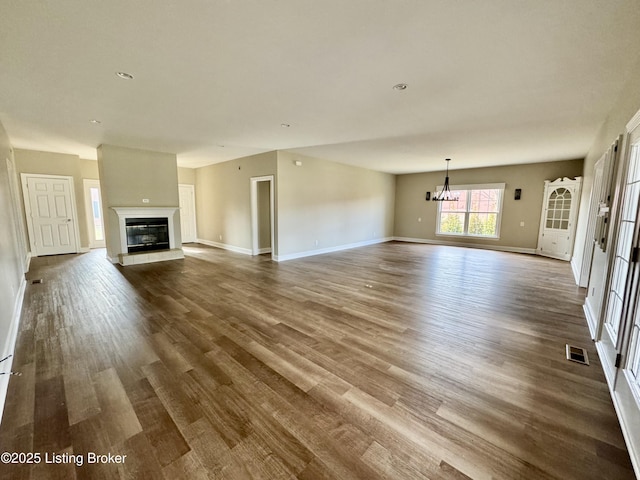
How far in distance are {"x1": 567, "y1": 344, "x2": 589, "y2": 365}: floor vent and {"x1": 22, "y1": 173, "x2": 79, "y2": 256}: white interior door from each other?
10.1 m

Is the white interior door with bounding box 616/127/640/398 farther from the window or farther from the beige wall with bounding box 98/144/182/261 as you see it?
the beige wall with bounding box 98/144/182/261

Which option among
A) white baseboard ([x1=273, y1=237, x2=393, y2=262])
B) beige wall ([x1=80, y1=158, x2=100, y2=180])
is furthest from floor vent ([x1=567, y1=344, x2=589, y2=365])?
beige wall ([x1=80, y1=158, x2=100, y2=180])

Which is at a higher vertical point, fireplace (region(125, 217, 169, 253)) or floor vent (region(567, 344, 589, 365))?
fireplace (region(125, 217, 169, 253))

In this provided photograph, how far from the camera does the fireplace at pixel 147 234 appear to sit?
627 centimetres

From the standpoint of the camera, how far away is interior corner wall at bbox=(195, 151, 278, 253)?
691cm

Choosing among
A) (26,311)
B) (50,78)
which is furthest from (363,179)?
(26,311)

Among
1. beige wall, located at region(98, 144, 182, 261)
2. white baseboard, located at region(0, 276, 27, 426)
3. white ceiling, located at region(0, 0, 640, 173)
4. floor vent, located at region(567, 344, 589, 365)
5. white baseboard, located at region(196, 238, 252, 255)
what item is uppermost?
white ceiling, located at region(0, 0, 640, 173)

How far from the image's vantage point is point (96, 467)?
1407 mm

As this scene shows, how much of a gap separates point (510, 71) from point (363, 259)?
4933 millimetres

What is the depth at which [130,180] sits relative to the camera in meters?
6.11

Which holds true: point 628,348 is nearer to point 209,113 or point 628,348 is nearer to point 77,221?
point 209,113

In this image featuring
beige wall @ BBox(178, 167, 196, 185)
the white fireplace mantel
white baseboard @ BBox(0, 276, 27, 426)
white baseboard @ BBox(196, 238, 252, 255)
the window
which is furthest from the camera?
beige wall @ BBox(178, 167, 196, 185)

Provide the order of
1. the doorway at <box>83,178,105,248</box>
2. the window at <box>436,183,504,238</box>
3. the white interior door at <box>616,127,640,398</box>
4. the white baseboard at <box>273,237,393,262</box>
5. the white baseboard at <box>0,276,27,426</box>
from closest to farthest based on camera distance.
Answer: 1. the white interior door at <box>616,127,640,398</box>
2. the white baseboard at <box>0,276,27,426</box>
3. the white baseboard at <box>273,237,393,262</box>
4. the doorway at <box>83,178,105,248</box>
5. the window at <box>436,183,504,238</box>

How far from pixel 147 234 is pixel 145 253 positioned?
0.56 meters
